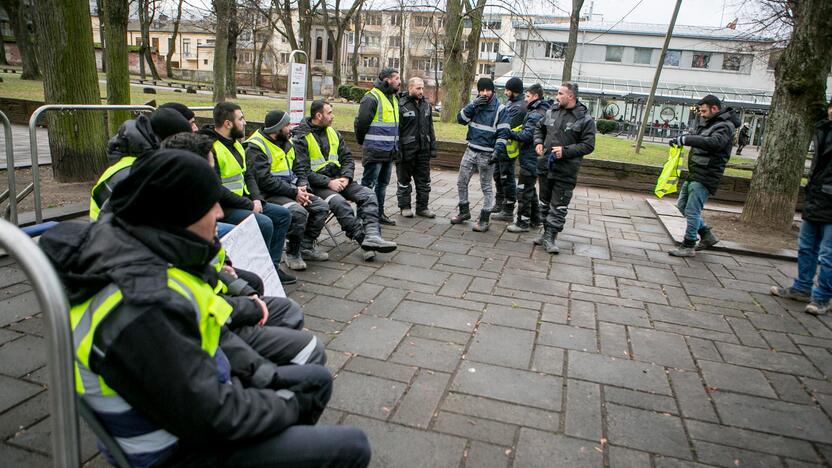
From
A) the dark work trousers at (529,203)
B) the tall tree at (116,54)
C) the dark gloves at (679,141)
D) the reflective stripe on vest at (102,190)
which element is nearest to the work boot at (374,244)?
the dark work trousers at (529,203)

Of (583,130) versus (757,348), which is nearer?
(757,348)

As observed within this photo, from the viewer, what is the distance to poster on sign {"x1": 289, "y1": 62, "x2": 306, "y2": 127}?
8.23m

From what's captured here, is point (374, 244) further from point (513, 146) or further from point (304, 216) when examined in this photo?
point (513, 146)

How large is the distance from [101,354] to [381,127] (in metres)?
5.70

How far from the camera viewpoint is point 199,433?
5.20 feet

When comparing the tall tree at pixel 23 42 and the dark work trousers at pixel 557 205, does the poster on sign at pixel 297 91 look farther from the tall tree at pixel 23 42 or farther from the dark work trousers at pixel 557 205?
the tall tree at pixel 23 42

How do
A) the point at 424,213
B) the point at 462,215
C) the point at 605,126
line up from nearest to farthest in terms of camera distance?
the point at 462,215, the point at 424,213, the point at 605,126

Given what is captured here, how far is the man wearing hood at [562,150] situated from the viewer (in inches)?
247

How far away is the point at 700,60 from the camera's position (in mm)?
50375

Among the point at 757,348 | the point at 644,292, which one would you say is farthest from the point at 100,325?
the point at 644,292

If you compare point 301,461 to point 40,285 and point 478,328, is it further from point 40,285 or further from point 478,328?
point 478,328

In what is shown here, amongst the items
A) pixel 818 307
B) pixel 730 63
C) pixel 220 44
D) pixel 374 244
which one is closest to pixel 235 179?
pixel 374 244

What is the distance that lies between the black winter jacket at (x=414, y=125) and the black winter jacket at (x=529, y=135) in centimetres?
111

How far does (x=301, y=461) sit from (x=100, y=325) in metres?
0.68
